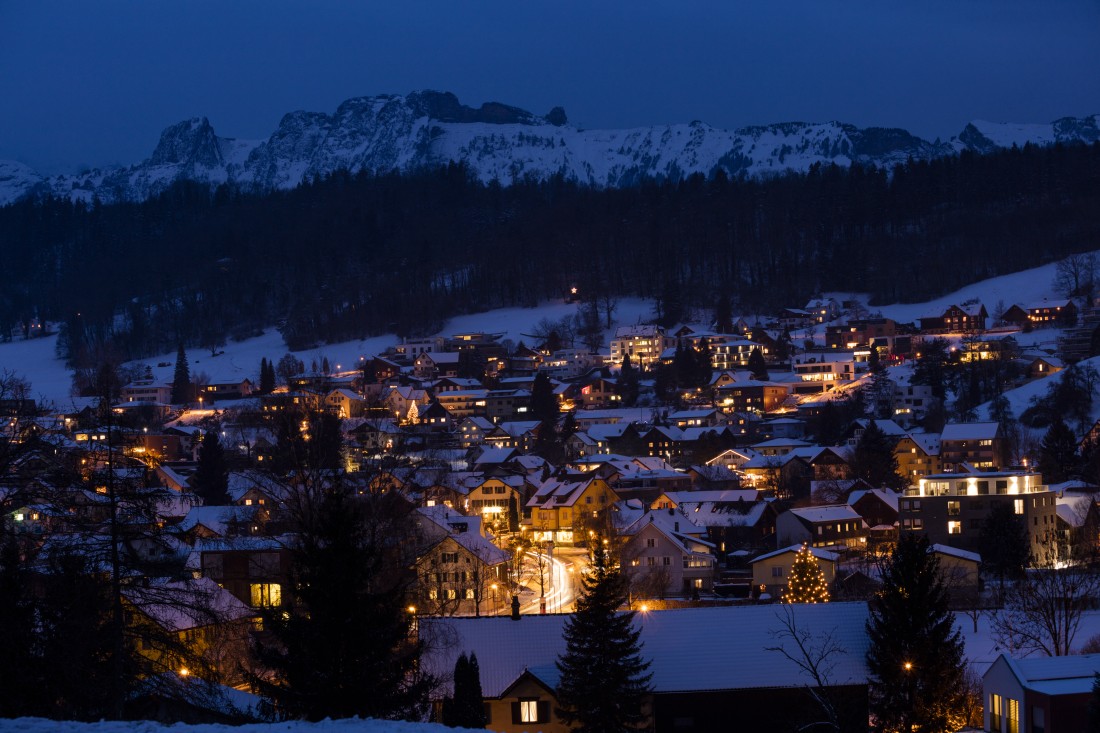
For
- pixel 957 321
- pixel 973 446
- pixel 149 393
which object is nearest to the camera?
pixel 973 446

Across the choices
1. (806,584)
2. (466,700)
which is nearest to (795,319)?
(806,584)

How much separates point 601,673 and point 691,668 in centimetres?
246

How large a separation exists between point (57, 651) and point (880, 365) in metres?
68.4

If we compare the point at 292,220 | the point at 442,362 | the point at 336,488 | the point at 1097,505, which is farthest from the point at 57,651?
the point at 292,220

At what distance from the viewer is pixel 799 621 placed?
1948 centimetres

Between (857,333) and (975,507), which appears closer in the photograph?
(975,507)

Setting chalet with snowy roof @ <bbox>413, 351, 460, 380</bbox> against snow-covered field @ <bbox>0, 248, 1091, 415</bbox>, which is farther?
snow-covered field @ <bbox>0, 248, 1091, 415</bbox>

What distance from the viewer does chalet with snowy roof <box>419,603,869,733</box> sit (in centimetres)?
1834

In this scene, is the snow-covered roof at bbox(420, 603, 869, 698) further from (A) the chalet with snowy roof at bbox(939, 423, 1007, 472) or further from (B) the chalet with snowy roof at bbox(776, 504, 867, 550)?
(A) the chalet with snowy roof at bbox(939, 423, 1007, 472)

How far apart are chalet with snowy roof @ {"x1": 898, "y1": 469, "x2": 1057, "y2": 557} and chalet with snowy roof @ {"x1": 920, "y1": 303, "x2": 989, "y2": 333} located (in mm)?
40387

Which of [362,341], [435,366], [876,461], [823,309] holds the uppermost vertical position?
[362,341]

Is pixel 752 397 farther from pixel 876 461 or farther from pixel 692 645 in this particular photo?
pixel 692 645

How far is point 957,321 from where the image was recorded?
268 ft

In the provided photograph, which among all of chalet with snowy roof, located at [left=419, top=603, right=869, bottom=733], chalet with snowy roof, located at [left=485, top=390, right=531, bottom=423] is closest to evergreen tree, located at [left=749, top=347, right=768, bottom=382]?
chalet with snowy roof, located at [left=485, top=390, right=531, bottom=423]
